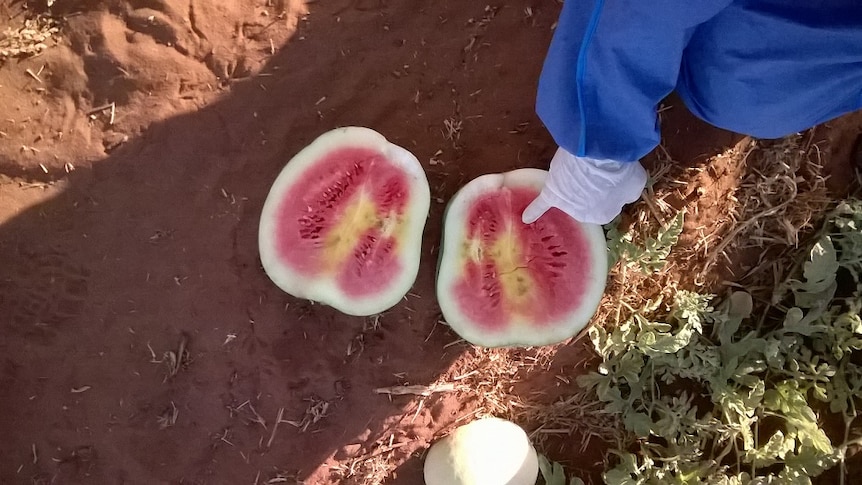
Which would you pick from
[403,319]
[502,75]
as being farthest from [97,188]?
[502,75]

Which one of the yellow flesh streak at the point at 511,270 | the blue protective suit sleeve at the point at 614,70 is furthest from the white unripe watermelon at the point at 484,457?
the blue protective suit sleeve at the point at 614,70

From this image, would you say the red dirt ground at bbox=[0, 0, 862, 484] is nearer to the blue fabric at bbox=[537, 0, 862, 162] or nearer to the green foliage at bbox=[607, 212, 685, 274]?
the green foliage at bbox=[607, 212, 685, 274]

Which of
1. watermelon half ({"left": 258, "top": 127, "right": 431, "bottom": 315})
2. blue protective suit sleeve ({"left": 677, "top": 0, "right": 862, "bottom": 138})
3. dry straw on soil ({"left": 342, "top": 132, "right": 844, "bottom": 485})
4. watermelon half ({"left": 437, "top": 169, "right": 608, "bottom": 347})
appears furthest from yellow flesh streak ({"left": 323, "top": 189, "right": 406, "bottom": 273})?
blue protective suit sleeve ({"left": 677, "top": 0, "right": 862, "bottom": 138})

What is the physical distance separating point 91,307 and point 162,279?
18 cm

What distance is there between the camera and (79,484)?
4.96ft

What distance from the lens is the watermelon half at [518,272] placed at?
1.39 m

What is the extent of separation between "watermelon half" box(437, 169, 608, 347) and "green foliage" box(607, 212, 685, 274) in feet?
0.26

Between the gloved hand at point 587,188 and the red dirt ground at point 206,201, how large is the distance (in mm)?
245

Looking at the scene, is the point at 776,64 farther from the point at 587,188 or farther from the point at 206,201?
the point at 206,201

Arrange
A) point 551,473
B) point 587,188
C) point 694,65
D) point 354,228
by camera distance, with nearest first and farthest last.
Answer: point 694,65 → point 587,188 → point 354,228 → point 551,473

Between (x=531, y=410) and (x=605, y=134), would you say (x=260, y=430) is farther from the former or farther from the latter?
(x=605, y=134)

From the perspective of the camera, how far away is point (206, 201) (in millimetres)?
1470

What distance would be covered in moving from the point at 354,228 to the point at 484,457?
2.01 ft

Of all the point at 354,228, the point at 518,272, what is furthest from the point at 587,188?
the point at 354,228
